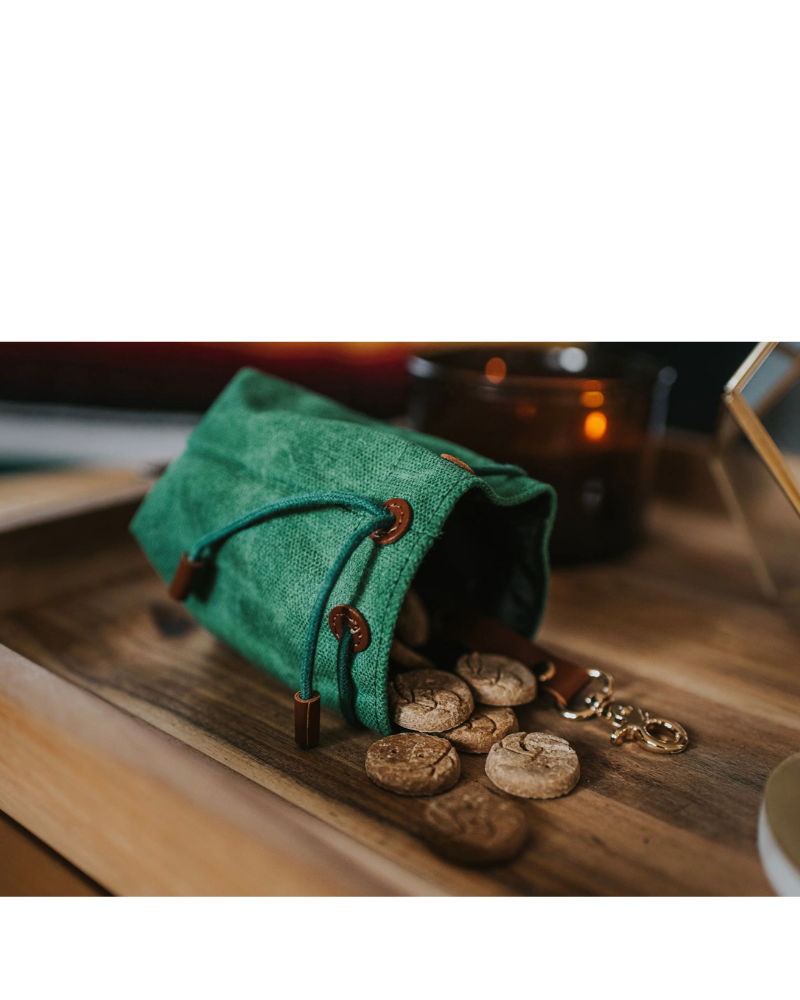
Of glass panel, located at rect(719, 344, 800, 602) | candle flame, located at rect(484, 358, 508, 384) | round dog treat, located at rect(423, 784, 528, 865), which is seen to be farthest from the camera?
candle flame, located at rect(484, 358, 508, 384)

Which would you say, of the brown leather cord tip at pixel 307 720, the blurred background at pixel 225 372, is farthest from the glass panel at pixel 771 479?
the brown leather cord tip at pixel 307 720

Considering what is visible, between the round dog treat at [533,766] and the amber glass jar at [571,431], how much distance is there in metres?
0.27

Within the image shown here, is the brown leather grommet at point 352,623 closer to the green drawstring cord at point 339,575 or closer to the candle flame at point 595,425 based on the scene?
the green drawstring cord at point 339,575

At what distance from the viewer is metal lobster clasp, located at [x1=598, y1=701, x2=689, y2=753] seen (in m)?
0.42

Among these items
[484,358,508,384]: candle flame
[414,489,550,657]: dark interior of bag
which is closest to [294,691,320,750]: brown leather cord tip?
[414,489,550,657]: dark interior of bag

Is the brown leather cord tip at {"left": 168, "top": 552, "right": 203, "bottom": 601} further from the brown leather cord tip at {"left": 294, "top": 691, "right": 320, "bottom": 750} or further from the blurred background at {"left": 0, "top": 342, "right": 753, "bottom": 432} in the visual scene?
the blurred background at {"left": 0, "top": 342, "right": 753, "bottom": 432}

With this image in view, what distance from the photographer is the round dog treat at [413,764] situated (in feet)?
1.21

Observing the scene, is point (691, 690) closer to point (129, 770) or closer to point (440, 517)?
point (440, 517)

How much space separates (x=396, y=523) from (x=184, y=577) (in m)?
0.16

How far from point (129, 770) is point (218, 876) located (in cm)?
7

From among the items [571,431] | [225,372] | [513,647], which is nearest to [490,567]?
[513,647]

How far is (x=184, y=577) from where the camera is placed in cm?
48

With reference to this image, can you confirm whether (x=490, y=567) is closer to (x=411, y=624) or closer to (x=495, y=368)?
(x=411, y=624)

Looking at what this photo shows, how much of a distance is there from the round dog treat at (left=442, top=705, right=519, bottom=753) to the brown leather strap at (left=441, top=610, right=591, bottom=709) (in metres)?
0.05
